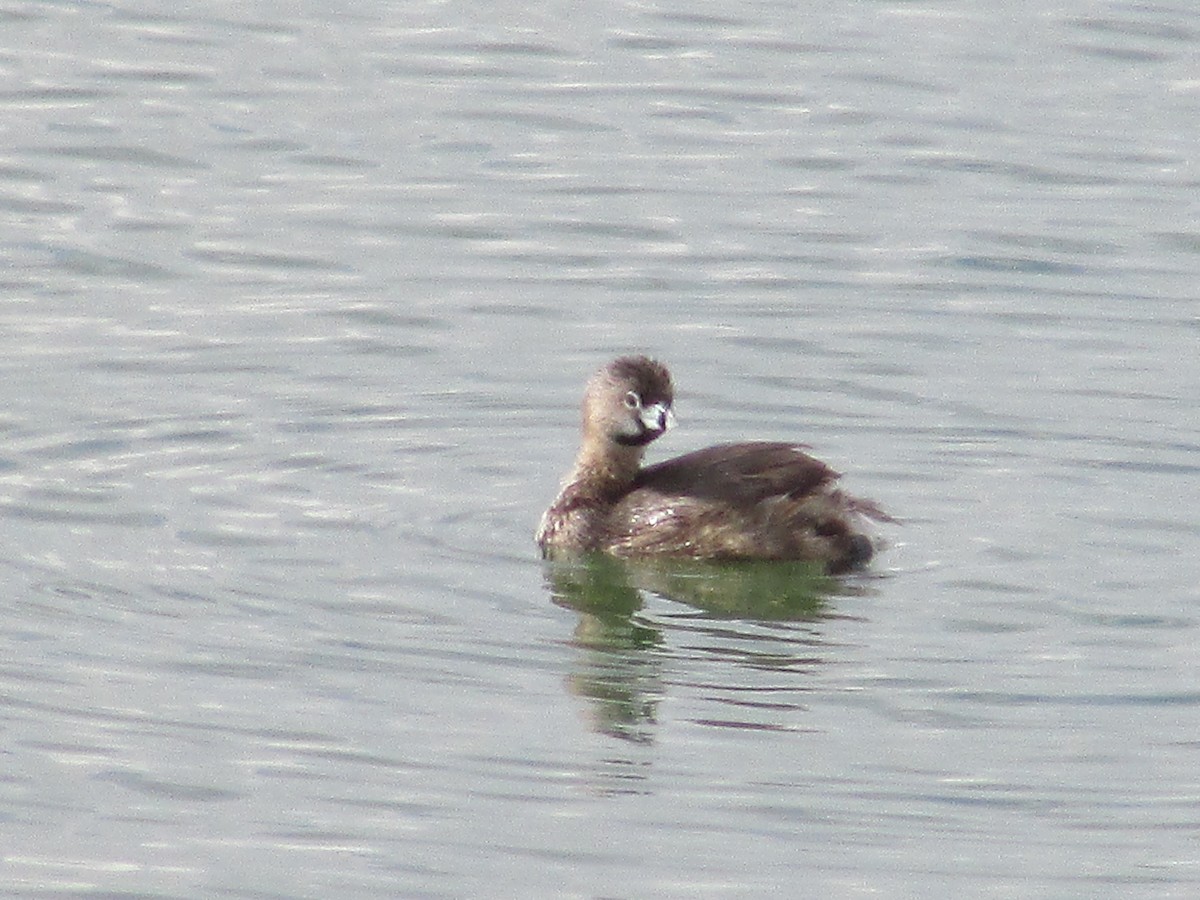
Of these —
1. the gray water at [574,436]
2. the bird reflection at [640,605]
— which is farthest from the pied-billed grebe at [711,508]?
the gray water at [574,436]

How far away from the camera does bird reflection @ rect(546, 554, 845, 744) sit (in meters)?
9.38

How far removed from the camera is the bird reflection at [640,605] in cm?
938

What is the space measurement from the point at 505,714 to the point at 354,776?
0.69 meters

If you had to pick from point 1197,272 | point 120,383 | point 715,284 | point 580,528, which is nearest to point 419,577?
point 580,528

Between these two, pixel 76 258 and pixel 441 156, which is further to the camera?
pixel 441 156

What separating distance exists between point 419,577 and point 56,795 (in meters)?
2.19

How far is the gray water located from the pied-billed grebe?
0.20m

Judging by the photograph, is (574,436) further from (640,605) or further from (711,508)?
(640,605)

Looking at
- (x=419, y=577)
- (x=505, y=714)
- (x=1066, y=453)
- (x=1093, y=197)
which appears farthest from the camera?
(x=1093, y=197)

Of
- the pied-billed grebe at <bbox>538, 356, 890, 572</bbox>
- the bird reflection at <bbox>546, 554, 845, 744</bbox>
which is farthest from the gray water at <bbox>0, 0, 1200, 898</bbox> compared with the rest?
the pied-billed grebe at <bbox>538, 356, 890, 572</bbox>

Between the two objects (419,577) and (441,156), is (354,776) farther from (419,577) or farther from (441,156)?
(441,156)

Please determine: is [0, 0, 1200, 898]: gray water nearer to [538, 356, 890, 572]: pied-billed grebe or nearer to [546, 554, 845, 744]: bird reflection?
[546, 554, 845, 744]: bird reflection

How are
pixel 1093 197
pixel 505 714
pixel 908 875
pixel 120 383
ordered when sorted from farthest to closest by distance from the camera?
pixel 1093 197
pixel 120 383
pixel 505 714
pixel 908 875

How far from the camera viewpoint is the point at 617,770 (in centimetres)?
876
